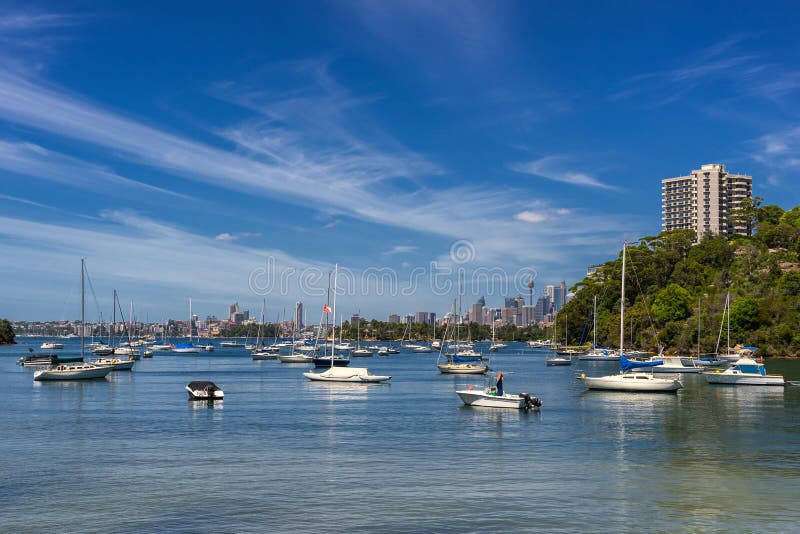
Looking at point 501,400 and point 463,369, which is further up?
point 501,400

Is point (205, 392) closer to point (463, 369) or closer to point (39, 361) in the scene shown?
point (463, 369)

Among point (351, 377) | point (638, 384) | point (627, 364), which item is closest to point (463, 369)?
point (351, 377)

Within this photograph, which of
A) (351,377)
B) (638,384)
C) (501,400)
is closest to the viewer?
(501,400)

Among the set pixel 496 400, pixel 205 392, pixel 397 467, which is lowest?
pixel 205 392

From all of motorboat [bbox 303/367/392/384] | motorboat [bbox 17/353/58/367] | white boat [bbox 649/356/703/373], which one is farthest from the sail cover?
motorboat [bbox 17/353/58/367]

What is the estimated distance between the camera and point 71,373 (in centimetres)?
9931

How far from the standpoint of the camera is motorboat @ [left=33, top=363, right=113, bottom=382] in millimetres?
97625

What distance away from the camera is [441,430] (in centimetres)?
5094

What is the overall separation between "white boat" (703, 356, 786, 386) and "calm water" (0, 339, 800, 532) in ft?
70.0

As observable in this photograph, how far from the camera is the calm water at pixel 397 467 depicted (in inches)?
1069

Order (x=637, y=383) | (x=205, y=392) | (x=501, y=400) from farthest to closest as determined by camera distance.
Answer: (x=637, y=383) → (x=205, y=392) → (x=501, y=400)

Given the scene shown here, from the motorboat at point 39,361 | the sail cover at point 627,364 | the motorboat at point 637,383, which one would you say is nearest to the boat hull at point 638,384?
the motorboat at point 637,383

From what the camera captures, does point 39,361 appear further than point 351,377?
Yes

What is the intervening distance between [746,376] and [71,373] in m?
85.0
